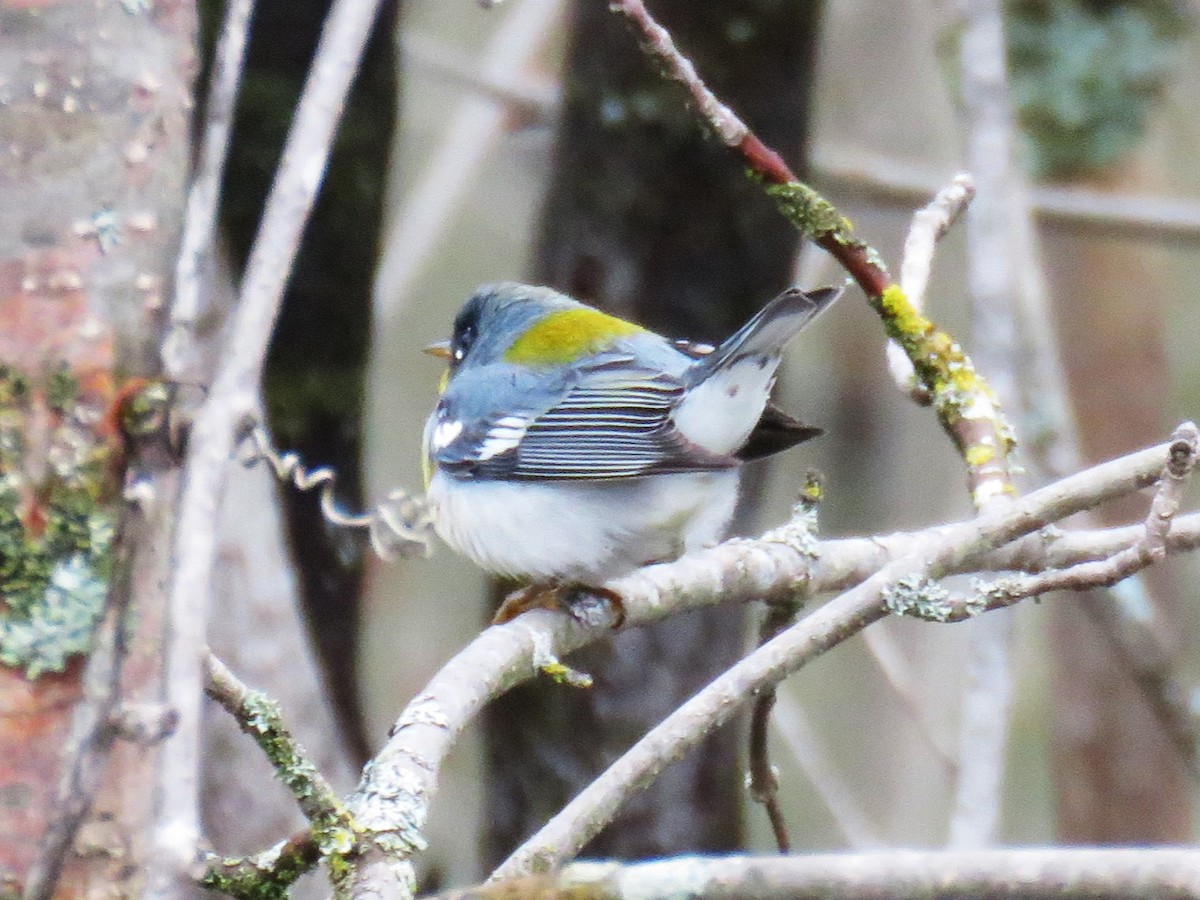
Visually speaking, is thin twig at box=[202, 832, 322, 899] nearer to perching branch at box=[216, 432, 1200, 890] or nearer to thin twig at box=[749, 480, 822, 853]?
perching branch at box=[216, 432, 1200, 890]

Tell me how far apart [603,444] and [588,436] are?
0.22 ft

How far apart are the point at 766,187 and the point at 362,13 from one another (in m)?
1.15

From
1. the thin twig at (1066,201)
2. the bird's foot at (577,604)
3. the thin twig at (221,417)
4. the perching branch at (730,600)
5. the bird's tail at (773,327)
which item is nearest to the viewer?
the thin twig at (221,417)

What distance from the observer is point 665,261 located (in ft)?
13.1

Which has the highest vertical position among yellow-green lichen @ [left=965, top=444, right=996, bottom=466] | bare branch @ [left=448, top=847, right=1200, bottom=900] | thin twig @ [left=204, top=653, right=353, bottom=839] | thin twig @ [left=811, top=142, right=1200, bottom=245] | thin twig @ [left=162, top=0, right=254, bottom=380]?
thin twig @ [left=811, top=142, right=1200, bottom=245]

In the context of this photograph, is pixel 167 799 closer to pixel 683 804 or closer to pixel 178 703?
pixel 178 703

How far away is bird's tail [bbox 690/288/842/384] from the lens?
106 inches

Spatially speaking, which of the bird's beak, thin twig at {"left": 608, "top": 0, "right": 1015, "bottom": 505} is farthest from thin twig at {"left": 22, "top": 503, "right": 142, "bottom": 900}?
the bird's beak

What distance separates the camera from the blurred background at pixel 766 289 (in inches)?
156

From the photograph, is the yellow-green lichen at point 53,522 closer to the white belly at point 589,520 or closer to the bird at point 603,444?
the bird at point 603,444

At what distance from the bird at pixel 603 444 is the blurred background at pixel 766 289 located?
25.3 inches

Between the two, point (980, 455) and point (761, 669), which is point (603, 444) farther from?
point (761, 669)

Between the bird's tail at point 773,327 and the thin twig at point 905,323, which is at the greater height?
the bird's tail at point 773,327

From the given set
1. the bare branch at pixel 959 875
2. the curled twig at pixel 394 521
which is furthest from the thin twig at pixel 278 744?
the curled twig at pixel 394 521
